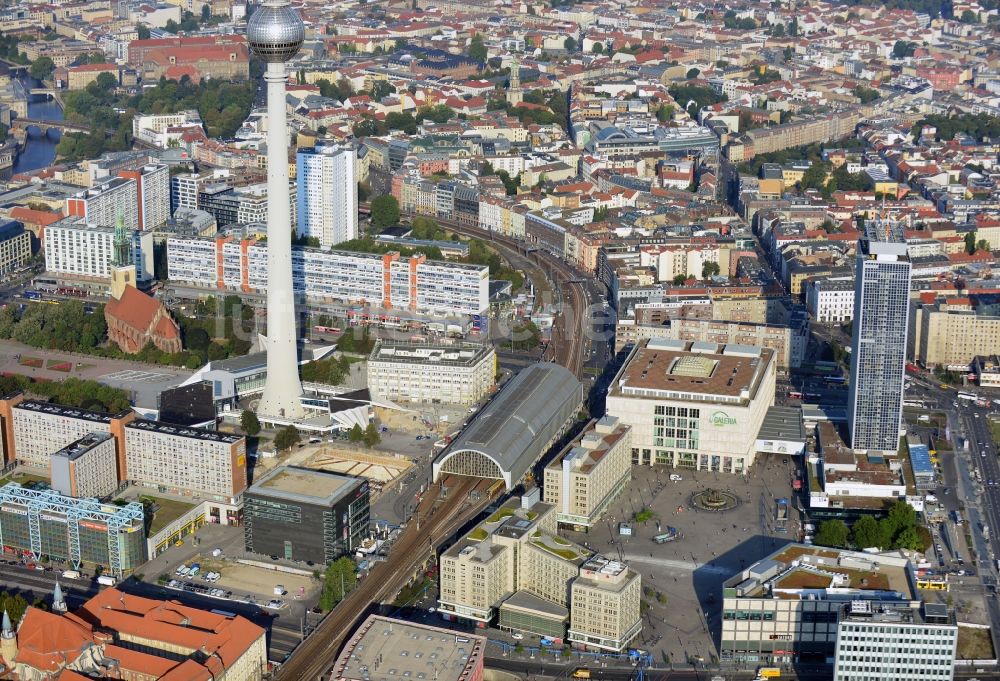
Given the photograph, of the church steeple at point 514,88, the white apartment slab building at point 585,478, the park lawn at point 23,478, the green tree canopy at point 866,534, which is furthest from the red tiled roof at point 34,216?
the green tree canopy at point 866,534

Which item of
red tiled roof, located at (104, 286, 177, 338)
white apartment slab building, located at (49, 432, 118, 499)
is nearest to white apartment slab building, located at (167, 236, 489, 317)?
red tiled roof, located at (104, 286, 177, 338)

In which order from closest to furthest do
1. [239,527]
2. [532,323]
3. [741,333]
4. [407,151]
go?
[239,527]
[741,333]
[532,323]
[407,151]

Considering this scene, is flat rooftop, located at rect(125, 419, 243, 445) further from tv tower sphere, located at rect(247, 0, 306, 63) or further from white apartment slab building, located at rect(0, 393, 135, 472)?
tv tower sphere, located at rect(247, 0, 306, 63)

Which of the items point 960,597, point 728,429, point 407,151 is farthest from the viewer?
point 407,151

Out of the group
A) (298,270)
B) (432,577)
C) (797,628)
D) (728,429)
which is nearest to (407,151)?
(298,270)

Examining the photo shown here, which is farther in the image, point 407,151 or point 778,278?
point 407,151

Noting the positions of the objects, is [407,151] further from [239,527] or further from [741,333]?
[239,527]

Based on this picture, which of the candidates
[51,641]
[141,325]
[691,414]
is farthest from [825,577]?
[141,325]
